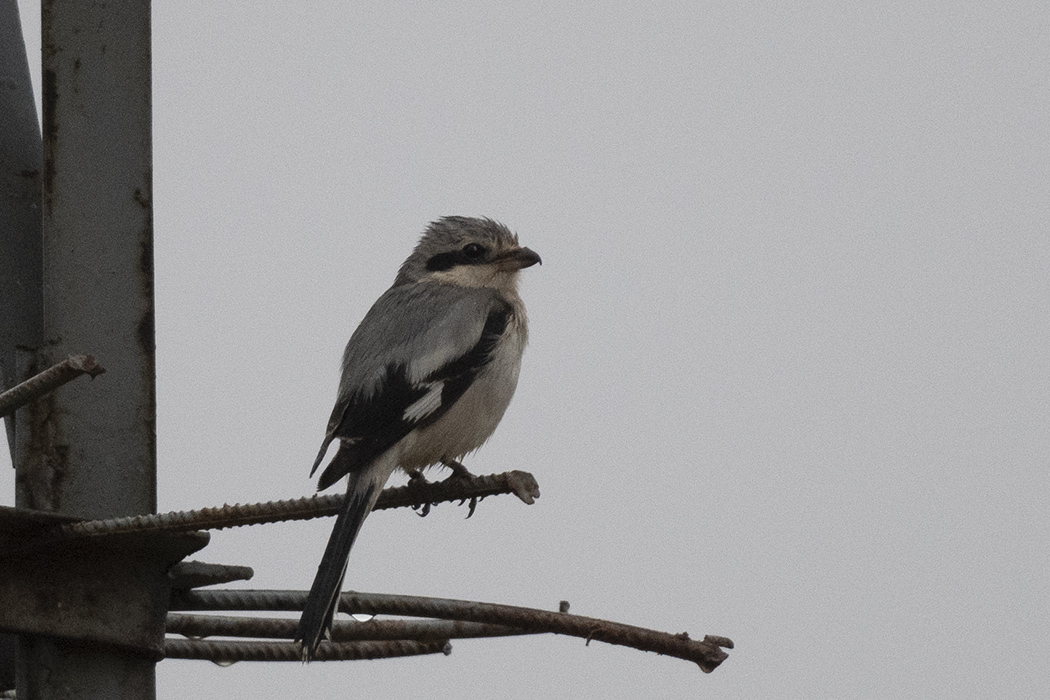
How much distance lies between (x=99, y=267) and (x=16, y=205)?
1.41ft

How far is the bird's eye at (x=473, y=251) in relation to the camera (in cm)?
616

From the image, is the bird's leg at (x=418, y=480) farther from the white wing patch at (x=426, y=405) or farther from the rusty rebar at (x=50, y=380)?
the rusty rebar at (x=50, y=380)

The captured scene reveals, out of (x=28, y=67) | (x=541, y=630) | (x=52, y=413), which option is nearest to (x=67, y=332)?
(x=52, y=413)

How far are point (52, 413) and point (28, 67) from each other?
3.78ft

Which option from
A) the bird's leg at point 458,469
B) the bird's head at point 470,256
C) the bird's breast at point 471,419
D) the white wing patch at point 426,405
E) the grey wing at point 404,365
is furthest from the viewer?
the bird's head at point 470,256

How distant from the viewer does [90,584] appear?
3016 millimetres

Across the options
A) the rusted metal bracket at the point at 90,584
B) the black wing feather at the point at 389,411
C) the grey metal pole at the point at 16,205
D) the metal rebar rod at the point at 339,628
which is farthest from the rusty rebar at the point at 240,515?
the black wing feather at the point at 389,411

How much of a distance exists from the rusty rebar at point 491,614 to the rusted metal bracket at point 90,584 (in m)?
0.10

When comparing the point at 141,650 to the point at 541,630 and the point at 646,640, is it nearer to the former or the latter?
the point at 541,630

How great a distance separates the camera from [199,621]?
3441 mm

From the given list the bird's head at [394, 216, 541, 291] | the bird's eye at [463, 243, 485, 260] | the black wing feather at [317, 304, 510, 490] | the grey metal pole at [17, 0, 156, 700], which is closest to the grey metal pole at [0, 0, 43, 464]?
the grey metal pole at [17, 0, 156, 700]

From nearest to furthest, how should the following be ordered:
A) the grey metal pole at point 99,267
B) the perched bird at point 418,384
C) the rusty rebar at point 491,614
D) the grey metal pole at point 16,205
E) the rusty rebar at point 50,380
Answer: the rusty rebar at point 50,380 < the rusty rebar at point 491,614 < the grey metal pole at point 99,267 < the grey metal pole at point 16,205 < the perched bird at point 418,384

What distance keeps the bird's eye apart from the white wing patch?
4.27 ft

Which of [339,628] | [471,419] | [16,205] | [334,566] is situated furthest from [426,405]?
[16,205]
